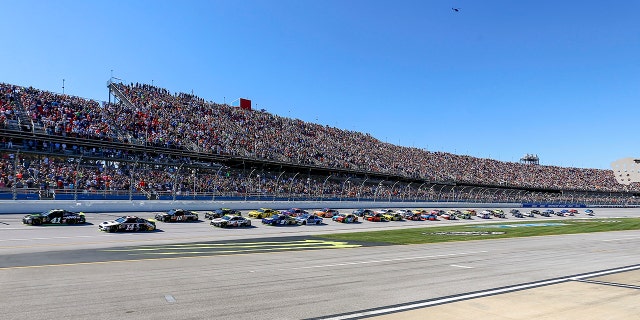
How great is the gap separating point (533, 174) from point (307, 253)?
113 m

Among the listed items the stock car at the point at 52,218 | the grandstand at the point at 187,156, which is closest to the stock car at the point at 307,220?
the grandstand at the point at 187,156

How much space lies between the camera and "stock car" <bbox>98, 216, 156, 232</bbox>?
30.3 metres

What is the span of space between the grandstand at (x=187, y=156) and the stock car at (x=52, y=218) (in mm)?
7136

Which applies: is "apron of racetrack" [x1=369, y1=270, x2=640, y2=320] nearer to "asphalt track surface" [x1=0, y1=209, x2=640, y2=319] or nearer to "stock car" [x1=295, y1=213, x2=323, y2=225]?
"asphalt track surface" [x1=0, y1=209, x2=640, y2=319]

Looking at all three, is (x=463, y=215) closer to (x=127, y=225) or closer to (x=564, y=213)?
(x=564, y=213)

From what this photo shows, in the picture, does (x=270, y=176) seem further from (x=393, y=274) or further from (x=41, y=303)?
(x=41, y=303)

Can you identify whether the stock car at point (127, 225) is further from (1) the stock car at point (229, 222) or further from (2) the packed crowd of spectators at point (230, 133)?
(2) the packed crowd of spectators at point (230, 133)

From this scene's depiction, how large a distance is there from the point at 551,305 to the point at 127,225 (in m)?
26.4

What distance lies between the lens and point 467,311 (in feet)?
40.2

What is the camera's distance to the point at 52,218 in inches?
1251

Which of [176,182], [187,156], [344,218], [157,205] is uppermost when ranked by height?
[187,156]

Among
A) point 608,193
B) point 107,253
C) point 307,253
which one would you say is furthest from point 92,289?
point 608,193

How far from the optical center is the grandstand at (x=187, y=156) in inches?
1660

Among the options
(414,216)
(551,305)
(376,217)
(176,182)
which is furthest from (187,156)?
(551,305)
